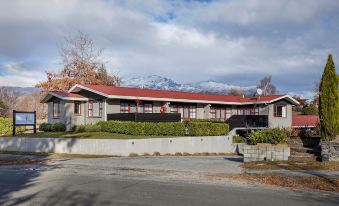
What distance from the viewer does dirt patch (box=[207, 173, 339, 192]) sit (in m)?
11.2

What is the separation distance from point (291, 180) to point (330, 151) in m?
5.88

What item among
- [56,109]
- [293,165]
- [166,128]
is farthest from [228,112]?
[293,165]

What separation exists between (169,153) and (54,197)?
16.7 m

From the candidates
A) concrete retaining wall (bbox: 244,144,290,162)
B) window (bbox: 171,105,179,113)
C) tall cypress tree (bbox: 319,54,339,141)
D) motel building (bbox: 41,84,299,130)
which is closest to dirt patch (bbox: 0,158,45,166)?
motel building (bbox: 41,84,299,130)

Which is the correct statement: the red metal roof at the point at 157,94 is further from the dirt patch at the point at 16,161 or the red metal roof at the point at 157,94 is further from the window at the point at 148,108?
the dirt patch at the point at 16,161

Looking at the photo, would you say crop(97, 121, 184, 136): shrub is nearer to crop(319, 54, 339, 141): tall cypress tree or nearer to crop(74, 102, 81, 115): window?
crop(74, 102, 81, 115): window

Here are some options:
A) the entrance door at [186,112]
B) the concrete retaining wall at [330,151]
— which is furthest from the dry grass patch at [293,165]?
the entrance door at [186,112]

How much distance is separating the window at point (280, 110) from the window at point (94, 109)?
2030 cm

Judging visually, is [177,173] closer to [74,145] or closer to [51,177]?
[51,177]

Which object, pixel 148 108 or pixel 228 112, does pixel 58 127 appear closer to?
pixel 148 108

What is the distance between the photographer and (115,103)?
33906 mm

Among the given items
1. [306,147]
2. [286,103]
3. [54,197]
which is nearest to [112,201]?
[54,197]

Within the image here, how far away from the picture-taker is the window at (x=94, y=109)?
111 ft

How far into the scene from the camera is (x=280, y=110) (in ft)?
139
